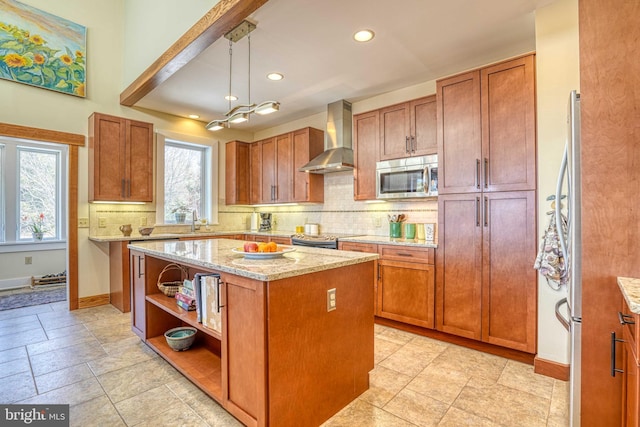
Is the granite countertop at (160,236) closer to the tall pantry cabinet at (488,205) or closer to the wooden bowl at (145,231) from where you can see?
the wooden bowl at (145,231)

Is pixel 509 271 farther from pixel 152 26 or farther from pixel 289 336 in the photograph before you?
pixel 152 26

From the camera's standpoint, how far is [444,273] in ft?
9.47

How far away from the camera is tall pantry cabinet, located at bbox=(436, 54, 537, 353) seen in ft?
8.08

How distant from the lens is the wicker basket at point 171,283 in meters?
2.64

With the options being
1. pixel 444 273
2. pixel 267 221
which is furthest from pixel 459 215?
pixel 267 221

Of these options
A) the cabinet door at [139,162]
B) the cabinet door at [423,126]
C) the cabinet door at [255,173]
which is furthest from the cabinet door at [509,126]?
the cabinet door at [139,162]

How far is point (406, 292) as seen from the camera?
314cm

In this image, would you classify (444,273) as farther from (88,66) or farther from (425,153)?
(88,66)

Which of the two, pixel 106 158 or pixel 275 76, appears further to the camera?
pixel 106 158

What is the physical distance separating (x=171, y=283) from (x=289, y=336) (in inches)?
65.7

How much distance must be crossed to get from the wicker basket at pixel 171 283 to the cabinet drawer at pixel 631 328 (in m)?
2.76

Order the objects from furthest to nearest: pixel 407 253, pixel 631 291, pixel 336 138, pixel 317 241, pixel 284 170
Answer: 1. pixel 284 170
2. pixel 336 138
3. pixel 317 241
4. pixel 407 253
5. pixel 631 291

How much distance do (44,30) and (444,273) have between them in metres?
5.11

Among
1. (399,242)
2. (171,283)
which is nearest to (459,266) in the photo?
(399,242)
